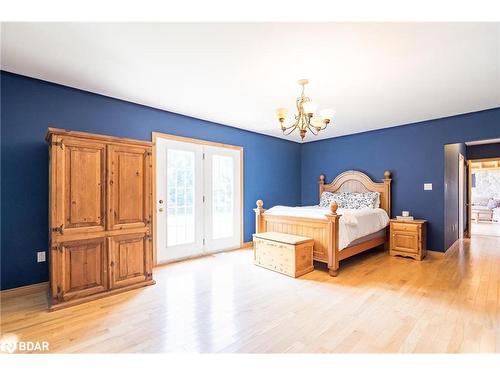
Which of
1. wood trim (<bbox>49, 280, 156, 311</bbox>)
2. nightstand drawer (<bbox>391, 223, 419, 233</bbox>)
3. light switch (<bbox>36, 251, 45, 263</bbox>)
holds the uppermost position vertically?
nightstand drawer (<bbox>391, 223, 419, 233</bbox>)

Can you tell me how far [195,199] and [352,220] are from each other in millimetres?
2474

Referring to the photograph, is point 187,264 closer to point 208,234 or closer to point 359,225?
point 208,234

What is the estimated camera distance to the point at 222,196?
15.0 ft

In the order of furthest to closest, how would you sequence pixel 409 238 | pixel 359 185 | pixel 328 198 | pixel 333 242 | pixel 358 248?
pixel 328 198 < pixel 359 185 < pixel 409 238 < pixel 358 248 < pixel 333 242

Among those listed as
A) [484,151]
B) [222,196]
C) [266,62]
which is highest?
[266,62]

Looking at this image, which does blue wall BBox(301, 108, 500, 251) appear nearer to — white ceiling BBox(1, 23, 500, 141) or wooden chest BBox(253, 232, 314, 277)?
white ceiling BBox(1, 23, 500, 141)

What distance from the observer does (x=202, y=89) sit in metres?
2.99

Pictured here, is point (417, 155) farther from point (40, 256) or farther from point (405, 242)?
point (40, 256)

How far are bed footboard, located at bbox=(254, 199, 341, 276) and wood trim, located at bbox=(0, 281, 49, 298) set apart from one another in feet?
10.1

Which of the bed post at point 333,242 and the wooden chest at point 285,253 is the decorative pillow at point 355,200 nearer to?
the bed post at point 333,242

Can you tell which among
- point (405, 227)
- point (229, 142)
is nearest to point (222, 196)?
point (229, 142)

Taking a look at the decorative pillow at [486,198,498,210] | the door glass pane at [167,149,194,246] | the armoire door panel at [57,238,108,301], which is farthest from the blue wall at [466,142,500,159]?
the armoire door panel at [57,238,108,301]

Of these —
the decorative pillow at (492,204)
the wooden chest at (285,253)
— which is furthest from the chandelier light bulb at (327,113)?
the decorative pillow at (492,204)

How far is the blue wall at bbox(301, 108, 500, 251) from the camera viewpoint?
3929mm
